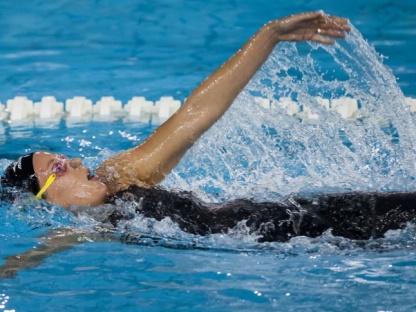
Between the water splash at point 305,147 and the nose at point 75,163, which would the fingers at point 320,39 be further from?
the nose at point 75,163

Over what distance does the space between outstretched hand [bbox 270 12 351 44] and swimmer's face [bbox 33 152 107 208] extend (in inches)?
36.8

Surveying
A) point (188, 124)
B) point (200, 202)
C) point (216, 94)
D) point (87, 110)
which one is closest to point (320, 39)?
point (216, 94)

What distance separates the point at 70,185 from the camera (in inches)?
125

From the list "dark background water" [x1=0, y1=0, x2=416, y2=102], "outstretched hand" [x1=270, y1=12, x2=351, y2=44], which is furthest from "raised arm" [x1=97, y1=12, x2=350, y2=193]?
"dark background water" [x1=0, y1=0, x2=416, y2=102]

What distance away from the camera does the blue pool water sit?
2.78 meters

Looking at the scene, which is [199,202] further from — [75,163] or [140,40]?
[140,40]

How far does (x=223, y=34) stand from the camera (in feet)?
23.4

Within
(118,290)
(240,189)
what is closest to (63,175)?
(118,290)

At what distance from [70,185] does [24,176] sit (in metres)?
0.19

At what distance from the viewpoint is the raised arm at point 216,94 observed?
3145 mm

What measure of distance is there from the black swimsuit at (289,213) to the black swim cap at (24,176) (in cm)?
32

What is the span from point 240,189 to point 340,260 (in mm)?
975

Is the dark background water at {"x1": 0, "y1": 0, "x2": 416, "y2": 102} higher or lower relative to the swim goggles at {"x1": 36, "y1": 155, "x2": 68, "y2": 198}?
higher

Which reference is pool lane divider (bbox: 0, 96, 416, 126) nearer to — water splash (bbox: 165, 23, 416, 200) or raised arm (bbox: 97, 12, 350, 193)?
water splash (bbox: 165, 23, 416, 200)
